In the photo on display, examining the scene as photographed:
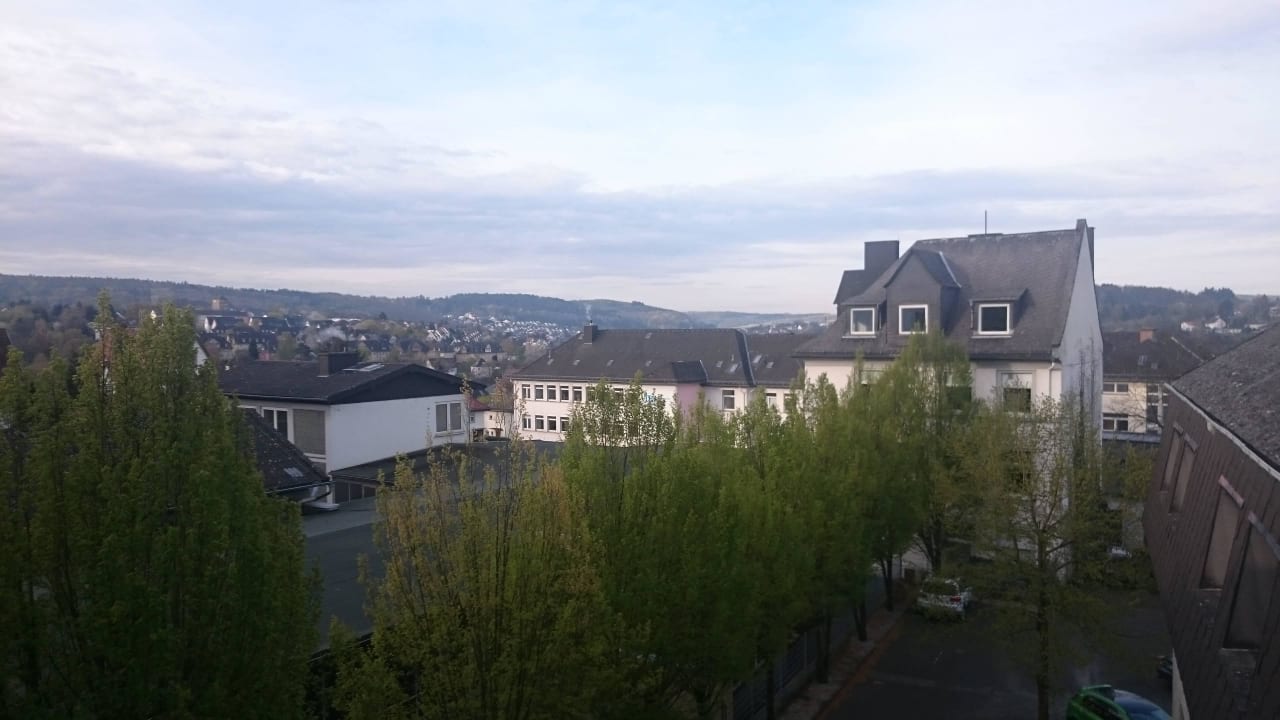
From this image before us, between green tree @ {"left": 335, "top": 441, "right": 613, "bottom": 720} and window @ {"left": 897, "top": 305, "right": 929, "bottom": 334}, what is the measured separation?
28.4m

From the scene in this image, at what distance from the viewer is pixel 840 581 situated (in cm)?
1883

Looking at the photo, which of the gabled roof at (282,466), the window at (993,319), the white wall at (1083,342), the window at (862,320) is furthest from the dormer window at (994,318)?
the gabled roof at (282,466)

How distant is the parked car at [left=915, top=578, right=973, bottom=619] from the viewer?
79.2 feet

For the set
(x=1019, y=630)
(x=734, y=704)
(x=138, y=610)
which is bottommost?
(x=734, y=704)

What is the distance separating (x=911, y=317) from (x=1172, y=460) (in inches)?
743

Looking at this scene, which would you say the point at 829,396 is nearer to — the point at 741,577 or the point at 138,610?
the point at 741,577

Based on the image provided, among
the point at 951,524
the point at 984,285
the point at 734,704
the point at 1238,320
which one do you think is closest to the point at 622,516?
the point at 734,704

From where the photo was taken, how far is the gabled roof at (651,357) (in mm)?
53250

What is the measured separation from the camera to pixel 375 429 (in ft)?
102

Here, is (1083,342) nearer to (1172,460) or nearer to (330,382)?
(1172,460)

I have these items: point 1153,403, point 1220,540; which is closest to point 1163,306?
point 1153,403

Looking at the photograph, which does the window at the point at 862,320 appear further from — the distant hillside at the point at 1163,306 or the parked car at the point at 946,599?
the distant hillside at the point at 1163,306

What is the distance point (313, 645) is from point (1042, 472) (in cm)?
1890

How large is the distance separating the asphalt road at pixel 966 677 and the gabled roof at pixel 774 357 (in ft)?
79.6
